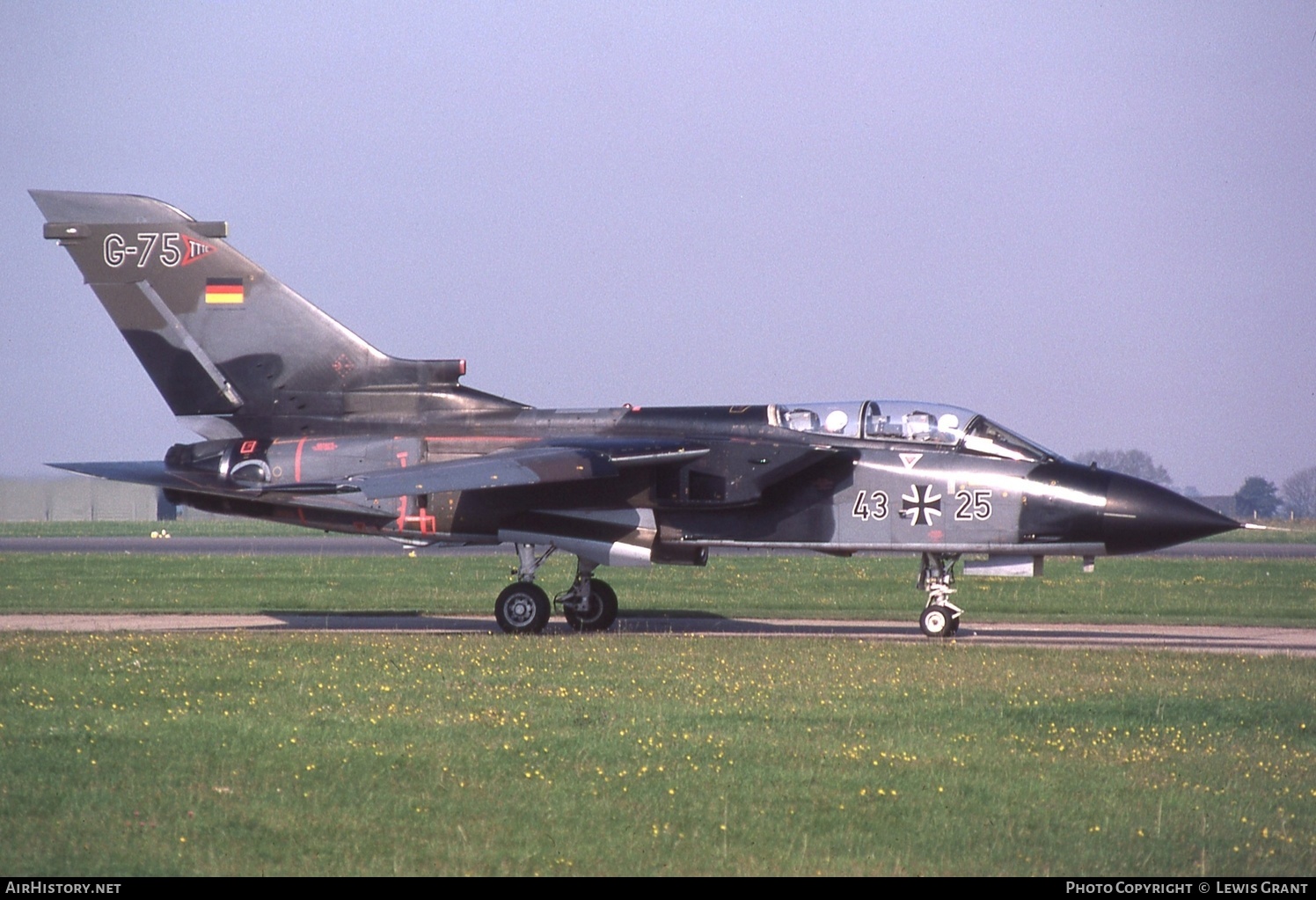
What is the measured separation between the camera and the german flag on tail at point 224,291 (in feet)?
62.6

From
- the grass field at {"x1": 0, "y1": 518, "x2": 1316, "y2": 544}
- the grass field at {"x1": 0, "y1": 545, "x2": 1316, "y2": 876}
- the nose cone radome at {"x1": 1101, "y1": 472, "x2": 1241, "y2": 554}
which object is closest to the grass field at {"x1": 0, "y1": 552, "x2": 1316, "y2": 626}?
the nose cone radome at {"x1": 1101, "y1": 472, "x2": 1241, "y2": 554}

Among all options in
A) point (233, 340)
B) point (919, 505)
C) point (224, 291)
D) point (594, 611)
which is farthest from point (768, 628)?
point (224, 291)

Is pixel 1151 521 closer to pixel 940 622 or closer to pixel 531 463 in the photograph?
pixel 940 622

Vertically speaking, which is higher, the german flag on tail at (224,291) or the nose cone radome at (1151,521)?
the german flag on tail at (224,291)

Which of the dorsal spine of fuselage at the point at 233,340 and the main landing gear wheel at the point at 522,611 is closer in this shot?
the main landing gear wheel at the point at 522,611

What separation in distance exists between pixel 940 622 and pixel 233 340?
10.5 m

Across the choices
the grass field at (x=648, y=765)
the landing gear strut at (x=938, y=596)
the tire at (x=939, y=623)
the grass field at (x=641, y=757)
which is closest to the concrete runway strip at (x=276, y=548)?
the landing gear strut at (x=938, y=596)

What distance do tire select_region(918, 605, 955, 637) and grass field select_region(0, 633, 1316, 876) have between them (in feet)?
9.33

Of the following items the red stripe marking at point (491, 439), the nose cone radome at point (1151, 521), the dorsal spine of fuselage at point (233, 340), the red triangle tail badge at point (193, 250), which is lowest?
the nose cone radome at point (1151, 521)

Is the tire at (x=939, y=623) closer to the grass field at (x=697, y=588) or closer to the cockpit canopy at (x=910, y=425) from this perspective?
the cockpit canopy at (x=910, y=425)

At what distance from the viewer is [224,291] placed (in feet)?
62.6

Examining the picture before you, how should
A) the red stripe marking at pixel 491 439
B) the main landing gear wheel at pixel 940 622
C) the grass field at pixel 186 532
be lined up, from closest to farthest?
the main landing gear wheel at pixel 940 622 → the red stripe marking at pixel 491 439 → the grass field at pixel 186 532

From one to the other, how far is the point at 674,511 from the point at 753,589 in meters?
8.60

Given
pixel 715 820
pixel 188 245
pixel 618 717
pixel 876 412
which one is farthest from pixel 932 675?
pixel 188 245
